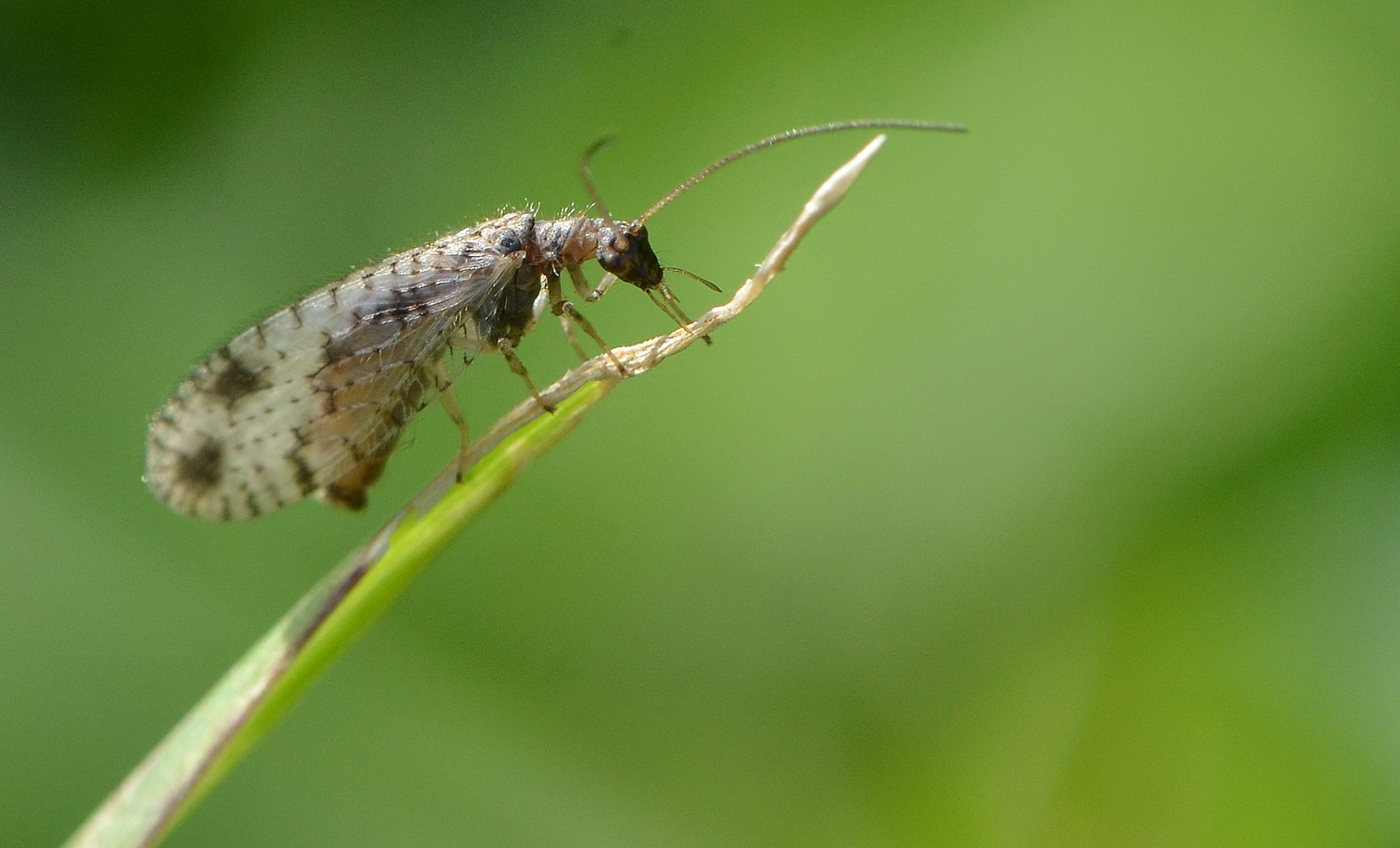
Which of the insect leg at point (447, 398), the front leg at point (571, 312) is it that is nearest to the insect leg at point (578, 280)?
the front leg at point (571, 312)

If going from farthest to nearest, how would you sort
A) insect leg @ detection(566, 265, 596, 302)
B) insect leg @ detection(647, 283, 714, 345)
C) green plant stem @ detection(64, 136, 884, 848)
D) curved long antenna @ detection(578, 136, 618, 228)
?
insect leg @ detection(566, 265, 596, 302) < insect leg @ detection(647, 283, 714, 345) < curved long antenna @ detection(578, 136, 618, 228) < green plant stem @ detection(64, 136, 884, 848)

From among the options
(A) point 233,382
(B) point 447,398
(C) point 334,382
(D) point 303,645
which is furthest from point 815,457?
(D) point 303,645

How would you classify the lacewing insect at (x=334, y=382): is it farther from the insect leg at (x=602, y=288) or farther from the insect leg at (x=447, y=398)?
the insect leg at (x=602, y=288)

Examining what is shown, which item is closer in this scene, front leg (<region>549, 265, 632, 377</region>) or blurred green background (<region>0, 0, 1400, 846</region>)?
blurred green background (<region>0, 0, 1400, 846</region>)

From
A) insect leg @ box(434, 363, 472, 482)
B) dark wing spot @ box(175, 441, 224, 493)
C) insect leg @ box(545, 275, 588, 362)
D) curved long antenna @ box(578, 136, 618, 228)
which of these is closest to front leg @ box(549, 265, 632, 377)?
insect leg @ box(545, 275, 588, 362)

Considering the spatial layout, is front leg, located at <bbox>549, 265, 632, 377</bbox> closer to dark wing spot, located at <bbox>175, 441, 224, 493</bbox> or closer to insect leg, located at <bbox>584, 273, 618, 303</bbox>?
insect leg, located at <bbox>584, 273, 618, 303</bbox>

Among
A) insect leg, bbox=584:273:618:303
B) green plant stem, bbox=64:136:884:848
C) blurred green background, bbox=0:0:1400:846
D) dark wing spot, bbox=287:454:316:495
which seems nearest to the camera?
green plant stem, bbox=64:136:884:848

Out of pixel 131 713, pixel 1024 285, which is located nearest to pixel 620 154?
pixel 1024 285
